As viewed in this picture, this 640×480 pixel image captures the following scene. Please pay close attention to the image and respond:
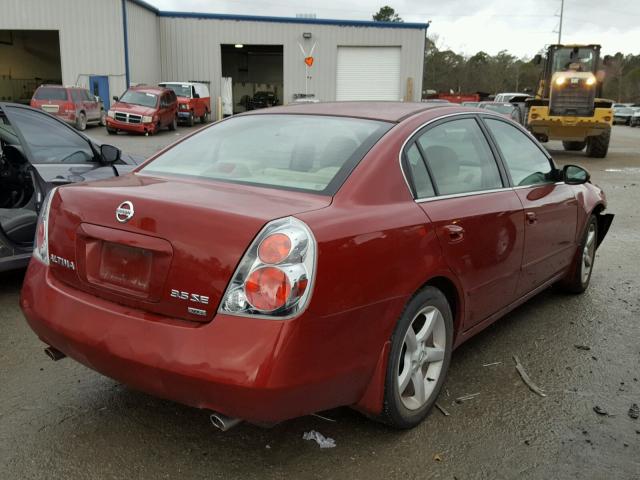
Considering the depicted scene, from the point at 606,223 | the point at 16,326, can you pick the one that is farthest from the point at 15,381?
the point at 606,223

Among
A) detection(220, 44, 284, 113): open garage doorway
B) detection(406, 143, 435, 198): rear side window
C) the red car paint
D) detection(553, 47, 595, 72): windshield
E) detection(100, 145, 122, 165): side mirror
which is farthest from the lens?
detection(220, 44, 284, 113): open garage doorway

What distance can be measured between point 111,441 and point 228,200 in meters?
1.25

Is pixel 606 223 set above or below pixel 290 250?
below

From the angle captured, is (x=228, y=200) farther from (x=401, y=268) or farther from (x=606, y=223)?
(x=606, y=223)

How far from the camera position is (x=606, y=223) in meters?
5.20

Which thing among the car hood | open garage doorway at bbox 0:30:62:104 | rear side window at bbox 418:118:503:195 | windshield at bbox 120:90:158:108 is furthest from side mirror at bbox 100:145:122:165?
open garage doorway at bbox 0:30:62:104

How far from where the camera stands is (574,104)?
17828mm

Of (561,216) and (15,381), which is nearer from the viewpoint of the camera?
(15,381)

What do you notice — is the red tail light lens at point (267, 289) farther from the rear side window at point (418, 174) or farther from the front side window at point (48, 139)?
the front side window at point (48, 139)

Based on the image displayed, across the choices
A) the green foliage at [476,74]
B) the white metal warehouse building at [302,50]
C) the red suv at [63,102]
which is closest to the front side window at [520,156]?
the red suv at [63,102]

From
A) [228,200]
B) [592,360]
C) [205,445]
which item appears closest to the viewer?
[228,200]

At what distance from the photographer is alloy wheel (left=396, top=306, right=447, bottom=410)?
2.79 m

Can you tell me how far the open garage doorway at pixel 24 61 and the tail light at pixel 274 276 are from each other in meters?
44.9

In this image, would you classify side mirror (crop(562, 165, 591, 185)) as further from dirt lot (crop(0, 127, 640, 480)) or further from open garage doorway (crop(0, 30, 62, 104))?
open garage doorway (crop(0, 30, 62, 104))
